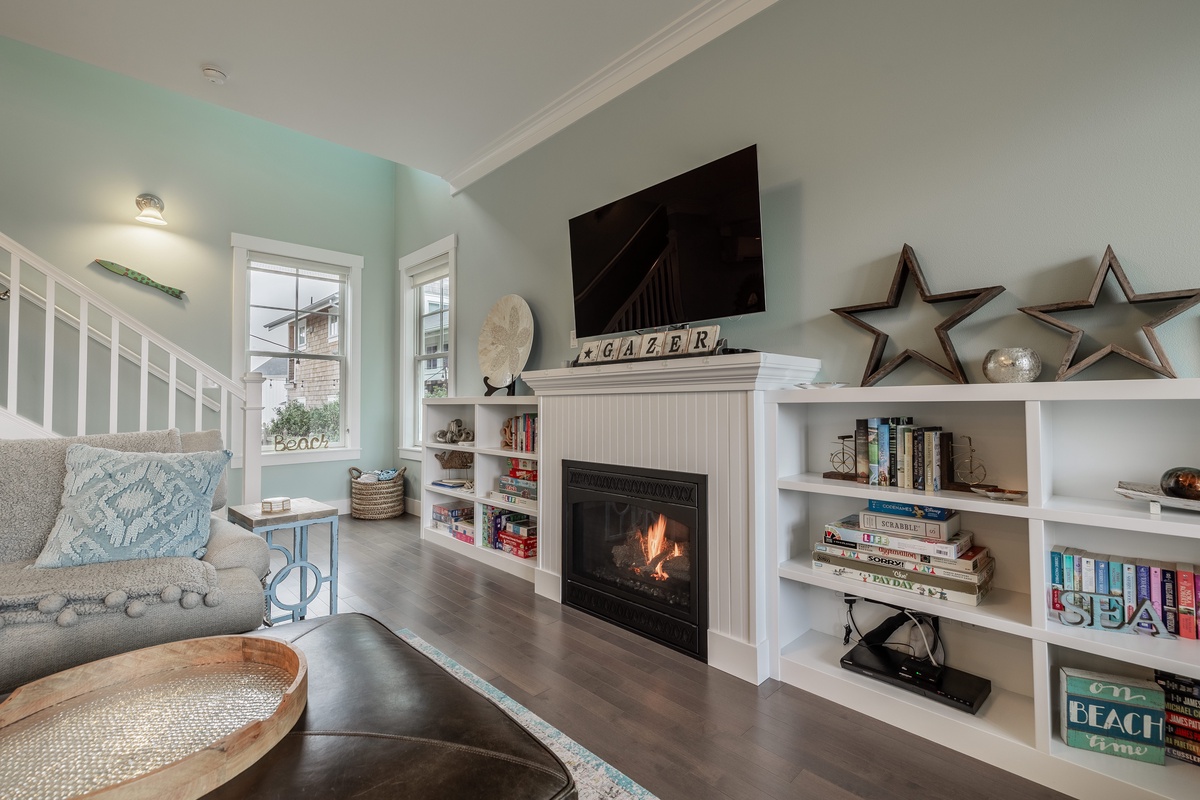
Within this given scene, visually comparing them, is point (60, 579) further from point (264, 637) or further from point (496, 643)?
point (496, 643)

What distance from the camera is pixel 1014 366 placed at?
1622mm

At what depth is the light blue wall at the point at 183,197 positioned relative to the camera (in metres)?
3.75

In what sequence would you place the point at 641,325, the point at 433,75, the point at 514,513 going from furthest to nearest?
the point at 514,513 → the point at 433,75 → the point at 641,325

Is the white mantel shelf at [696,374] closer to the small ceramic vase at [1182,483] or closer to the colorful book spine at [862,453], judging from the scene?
the colorful book spine at [862,453]

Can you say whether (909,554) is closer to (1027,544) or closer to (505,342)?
(1027,544)

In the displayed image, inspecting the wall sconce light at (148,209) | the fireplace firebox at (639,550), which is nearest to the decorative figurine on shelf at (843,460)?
the fireplace firebox at (639,550)

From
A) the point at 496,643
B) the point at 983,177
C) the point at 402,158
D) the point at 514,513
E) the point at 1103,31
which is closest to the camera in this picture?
the point at 1103,31

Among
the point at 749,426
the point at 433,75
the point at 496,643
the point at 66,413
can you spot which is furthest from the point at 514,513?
the point at 66,413

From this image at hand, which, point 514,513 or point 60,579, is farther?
point 514,513

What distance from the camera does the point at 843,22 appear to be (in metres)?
2.12

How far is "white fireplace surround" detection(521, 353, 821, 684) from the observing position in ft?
6.55

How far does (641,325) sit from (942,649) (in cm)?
176

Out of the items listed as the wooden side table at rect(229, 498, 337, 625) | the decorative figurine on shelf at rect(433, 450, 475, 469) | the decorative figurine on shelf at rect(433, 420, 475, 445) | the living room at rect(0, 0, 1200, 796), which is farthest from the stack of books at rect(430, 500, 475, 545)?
the wooden side table at rect(229, 498, 337, 625)

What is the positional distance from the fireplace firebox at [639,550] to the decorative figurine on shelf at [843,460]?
0.50m
